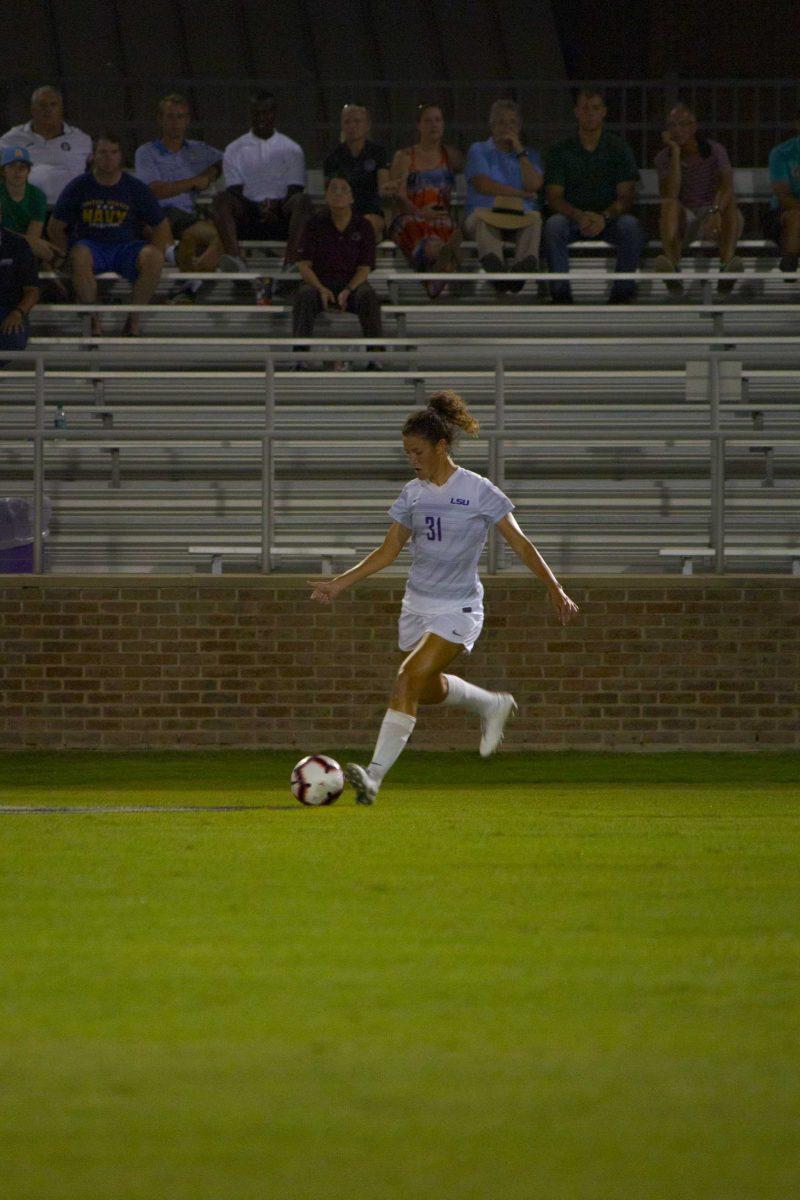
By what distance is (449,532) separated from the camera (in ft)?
32.8

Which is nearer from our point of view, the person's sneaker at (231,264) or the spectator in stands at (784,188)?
the person's sneaker at (231,264)

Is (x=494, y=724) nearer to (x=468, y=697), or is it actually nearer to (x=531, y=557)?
(x=468, y=697)

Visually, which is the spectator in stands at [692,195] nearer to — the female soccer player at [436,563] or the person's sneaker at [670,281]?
the person's sneaker at [670,281]

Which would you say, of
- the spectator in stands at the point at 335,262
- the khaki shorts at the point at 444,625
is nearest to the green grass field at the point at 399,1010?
the khaki shorts at the point at 444,625

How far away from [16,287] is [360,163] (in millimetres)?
3383

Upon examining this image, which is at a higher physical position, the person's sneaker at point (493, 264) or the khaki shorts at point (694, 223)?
the khaki shorts at point (694, 223)

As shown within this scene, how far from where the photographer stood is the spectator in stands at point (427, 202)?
18078 mm

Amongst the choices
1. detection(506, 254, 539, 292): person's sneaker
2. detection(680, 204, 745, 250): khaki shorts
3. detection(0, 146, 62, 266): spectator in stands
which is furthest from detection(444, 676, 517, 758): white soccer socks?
detection(680, 204, 745, 250): khaki shorts

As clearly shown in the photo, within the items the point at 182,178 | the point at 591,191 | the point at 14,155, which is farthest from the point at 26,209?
the point at 591,191

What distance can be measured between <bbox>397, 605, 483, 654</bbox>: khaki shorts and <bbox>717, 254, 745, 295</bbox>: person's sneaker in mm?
8815

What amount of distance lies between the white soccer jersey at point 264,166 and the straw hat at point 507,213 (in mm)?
1710

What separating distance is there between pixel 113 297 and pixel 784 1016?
14.0 m

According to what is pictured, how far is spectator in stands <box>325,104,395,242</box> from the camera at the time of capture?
17812mm

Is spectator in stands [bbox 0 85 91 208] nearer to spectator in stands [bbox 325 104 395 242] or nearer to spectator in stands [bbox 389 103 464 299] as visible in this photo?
spectator in stands [bbox 325 104 395 242]
